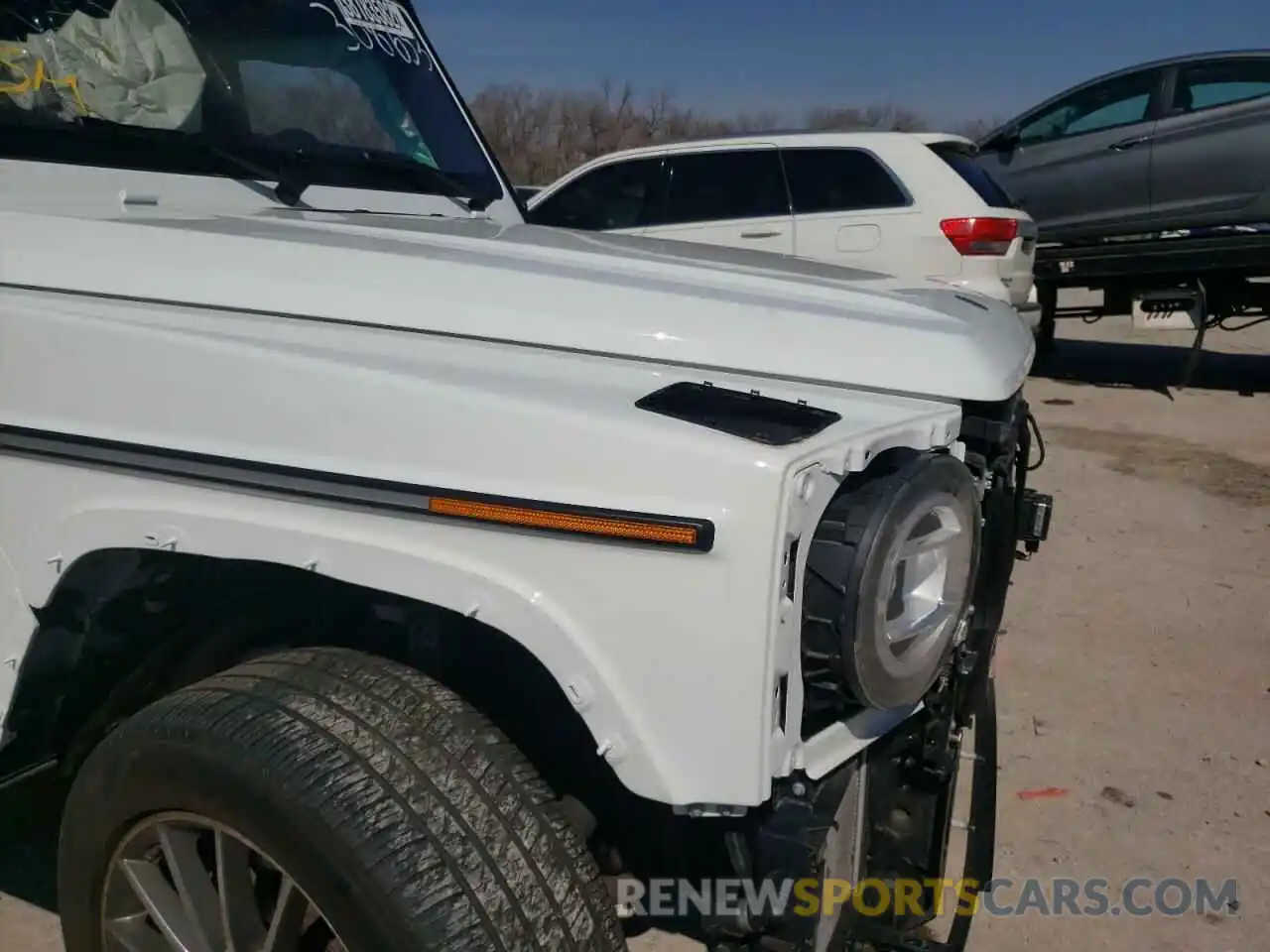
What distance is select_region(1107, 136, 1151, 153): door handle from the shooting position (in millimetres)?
9484

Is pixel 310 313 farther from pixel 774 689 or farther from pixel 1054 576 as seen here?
pixel 1054 576

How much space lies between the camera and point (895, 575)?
158 centimetres

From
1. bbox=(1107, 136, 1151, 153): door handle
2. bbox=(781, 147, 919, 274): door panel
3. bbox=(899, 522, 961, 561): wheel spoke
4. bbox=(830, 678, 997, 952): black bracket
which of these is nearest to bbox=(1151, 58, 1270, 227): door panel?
bbox=(1107, 136, 1151, 153): door handle

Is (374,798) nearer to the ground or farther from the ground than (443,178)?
nearer to the ground

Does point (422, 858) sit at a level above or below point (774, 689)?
below

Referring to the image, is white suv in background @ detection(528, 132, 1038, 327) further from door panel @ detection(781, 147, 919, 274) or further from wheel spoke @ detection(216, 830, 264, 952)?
wheel spoke @ detection(216, 830, 264, 952)

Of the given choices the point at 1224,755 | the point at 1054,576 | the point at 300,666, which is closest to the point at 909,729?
the point at 300,666

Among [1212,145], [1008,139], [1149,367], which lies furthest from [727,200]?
[1149,367]

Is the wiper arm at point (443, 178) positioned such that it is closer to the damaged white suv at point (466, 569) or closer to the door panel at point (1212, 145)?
the damaged white suv at point (466, 569)

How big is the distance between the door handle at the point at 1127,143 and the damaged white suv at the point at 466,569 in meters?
8.47

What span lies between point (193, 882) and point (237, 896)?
0.31 ft

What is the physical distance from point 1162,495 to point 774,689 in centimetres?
566

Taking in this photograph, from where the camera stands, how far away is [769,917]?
1.58 meters

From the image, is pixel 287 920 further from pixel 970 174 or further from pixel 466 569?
pixel 970 174
